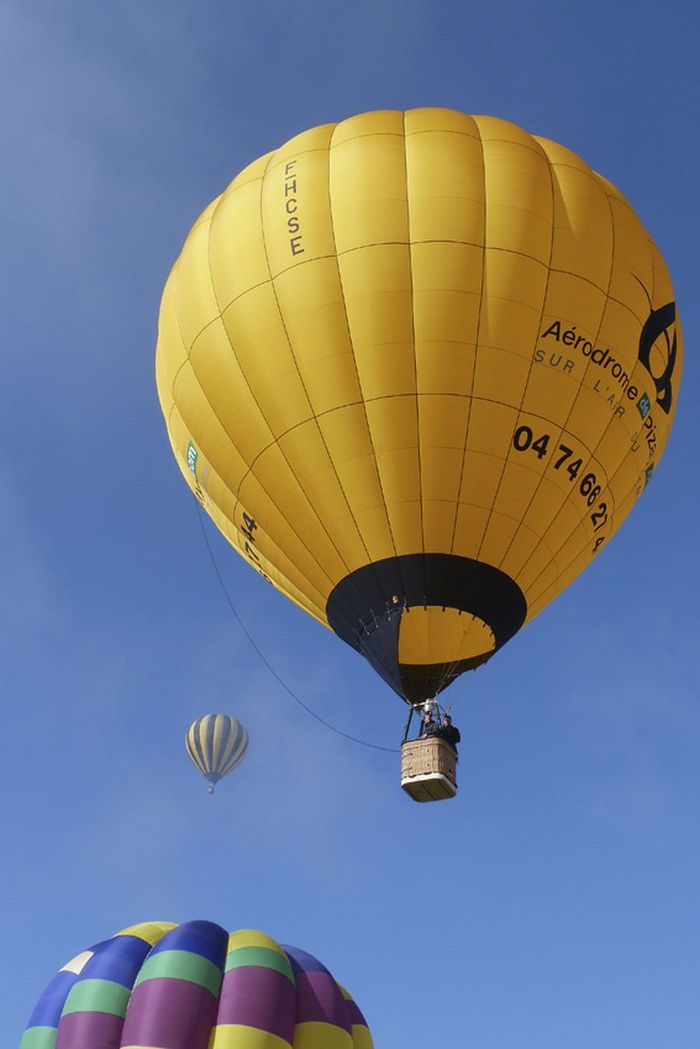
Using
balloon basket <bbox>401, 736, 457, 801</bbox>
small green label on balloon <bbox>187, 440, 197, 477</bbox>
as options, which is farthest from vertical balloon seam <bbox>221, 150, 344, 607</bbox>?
balloon basket <bbox>401, 736, 457, 801</bbox>

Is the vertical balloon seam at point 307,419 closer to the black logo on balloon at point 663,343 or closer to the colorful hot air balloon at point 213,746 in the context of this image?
the black logo on balloon at point 663,343

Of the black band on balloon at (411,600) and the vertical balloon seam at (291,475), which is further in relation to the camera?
the vertical balloon seam at (291,475)

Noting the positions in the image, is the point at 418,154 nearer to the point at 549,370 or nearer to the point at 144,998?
the point at 549,370

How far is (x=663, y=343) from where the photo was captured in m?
15.9

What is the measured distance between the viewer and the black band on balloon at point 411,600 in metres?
14.6

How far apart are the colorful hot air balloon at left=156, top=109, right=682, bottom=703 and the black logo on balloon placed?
0.06m

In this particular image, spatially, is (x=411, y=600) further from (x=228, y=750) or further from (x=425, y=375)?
(x=228, y=750)

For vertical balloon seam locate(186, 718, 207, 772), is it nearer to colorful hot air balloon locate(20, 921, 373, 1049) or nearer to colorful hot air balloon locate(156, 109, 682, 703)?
colorful hot air balloon locate(20, 921, 373, 1049)

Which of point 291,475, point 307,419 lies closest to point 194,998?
point 291,475

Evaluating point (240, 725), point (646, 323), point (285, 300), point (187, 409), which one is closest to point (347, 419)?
point (285, 300)

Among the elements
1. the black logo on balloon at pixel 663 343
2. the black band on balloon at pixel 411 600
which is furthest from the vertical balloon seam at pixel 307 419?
the black logo on balloon at pixel 663 343

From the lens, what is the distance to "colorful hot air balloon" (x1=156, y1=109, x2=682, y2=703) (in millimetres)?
14594

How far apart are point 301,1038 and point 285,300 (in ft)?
30.6

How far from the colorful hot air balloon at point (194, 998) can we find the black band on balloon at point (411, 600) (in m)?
4.56
